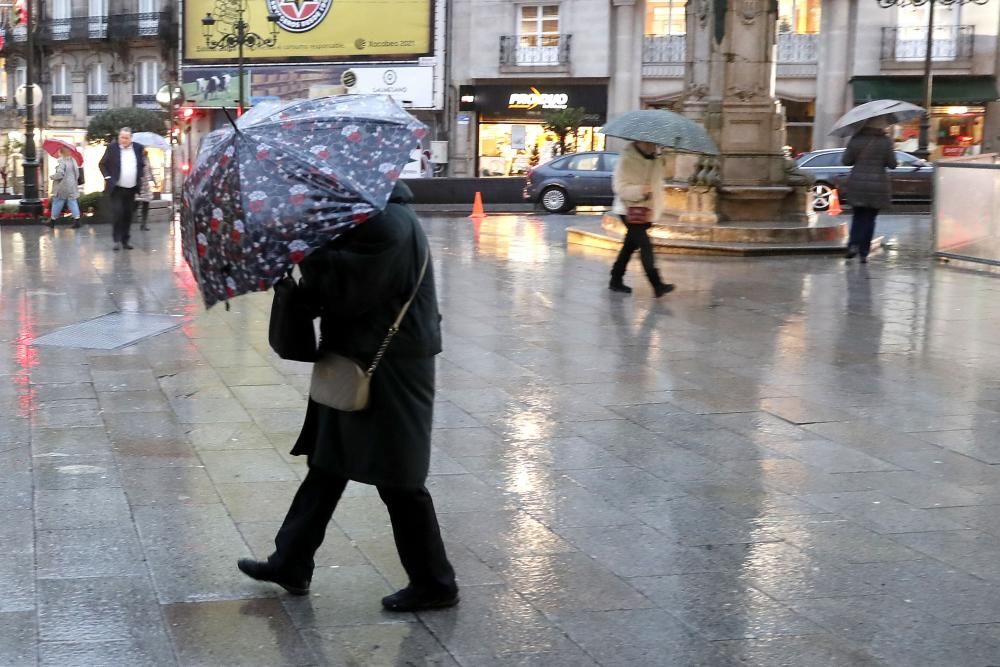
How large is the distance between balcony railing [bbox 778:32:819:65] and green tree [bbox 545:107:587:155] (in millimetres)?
6491

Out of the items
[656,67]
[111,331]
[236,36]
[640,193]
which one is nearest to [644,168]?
[640,193]

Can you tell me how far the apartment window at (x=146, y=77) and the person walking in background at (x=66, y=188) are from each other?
103ft

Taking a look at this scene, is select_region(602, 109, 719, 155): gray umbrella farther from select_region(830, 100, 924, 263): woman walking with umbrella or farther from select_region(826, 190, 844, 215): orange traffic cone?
select_region(826, 190, 844, 215): orange traffic cone

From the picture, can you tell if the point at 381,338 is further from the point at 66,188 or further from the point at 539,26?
the point at 539,26

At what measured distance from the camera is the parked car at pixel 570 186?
29.0 meters

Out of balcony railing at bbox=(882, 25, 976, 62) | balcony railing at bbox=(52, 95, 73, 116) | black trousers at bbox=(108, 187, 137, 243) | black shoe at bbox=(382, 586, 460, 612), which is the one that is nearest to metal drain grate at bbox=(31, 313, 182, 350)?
black shoe at bbox=(382, 586, 460, 612)

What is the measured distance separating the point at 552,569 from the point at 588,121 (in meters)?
39.3

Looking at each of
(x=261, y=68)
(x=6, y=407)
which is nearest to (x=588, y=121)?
(x=261, y=68)

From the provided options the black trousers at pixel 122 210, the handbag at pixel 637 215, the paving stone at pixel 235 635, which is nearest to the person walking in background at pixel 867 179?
the handbag at pixel 637 215

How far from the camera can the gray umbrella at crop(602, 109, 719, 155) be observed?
1190 cm

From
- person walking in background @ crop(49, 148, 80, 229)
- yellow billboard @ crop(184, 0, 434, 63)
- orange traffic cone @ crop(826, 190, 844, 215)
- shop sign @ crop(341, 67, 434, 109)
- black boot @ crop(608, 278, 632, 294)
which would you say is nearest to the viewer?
black boot @ crop(608, 278, 632, 294)

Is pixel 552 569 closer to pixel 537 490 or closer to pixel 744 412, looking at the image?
pixel 537 490

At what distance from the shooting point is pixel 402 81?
46.1 meters

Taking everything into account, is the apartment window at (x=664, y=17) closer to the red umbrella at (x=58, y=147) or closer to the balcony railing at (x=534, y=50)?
the balcony railing at (x=534, y=50)
